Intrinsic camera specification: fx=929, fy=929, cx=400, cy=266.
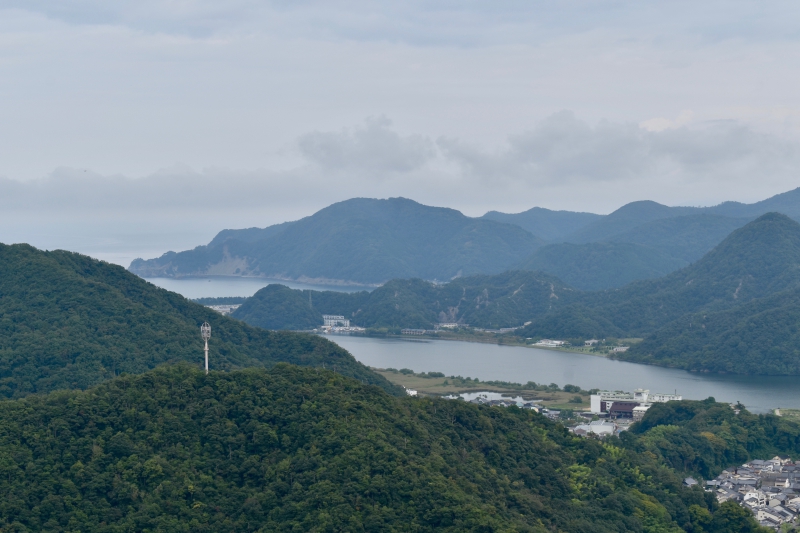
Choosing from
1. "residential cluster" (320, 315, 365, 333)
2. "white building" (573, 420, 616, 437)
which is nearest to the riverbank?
"residential cluster" (320, 315, 365, 333)

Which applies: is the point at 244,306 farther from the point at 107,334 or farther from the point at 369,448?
the point at 369,448

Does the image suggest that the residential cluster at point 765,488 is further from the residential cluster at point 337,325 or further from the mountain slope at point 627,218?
the mountain slope at point 627,218

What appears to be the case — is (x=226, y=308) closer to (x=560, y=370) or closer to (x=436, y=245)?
(x=560, y=370)

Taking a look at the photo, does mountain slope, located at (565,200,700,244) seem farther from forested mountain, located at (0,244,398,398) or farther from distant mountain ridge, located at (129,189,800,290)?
forested mountain, located at (0,244,398,398)

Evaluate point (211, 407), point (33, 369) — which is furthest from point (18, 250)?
point (211, 407)

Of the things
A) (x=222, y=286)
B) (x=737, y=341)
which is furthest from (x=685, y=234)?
(x=737, y=341)

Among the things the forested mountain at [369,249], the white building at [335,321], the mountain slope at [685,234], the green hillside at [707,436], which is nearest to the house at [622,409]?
the green hillside at [707,436]
